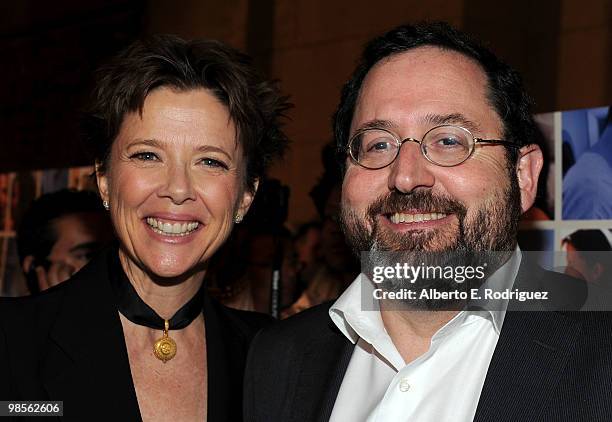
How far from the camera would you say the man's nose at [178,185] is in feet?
7.97

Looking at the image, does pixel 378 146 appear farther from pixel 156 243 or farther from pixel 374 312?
pixel 156 243

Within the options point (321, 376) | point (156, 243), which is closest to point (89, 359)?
point (156, 243)

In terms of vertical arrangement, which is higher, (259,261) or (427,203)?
(427,203)

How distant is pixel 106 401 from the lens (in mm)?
2320

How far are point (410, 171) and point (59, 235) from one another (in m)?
2.56

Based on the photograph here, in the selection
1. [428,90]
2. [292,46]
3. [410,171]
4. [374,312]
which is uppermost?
[292,46]

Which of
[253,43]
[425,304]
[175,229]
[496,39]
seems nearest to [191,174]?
[175,229]

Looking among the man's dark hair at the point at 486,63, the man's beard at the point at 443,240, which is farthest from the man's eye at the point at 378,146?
the man's dark hair at the point at 486,63

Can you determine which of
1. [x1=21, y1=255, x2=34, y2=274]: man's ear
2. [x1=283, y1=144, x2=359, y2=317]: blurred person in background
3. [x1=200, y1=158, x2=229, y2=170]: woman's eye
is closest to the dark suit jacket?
[x1=200, y1=158, x2=229, y2=170]: woman's eye

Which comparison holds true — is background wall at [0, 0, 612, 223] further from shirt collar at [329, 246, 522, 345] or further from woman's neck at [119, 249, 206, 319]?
woman's neck at [119, 249, 206, 319]

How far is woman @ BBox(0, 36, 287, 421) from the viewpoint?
2.37 metres

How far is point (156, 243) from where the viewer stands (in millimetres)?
2506

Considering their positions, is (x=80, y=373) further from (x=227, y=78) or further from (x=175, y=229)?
(x=227, y=78)

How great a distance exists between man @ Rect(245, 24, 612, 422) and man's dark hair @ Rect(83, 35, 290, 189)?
0.44 metres
